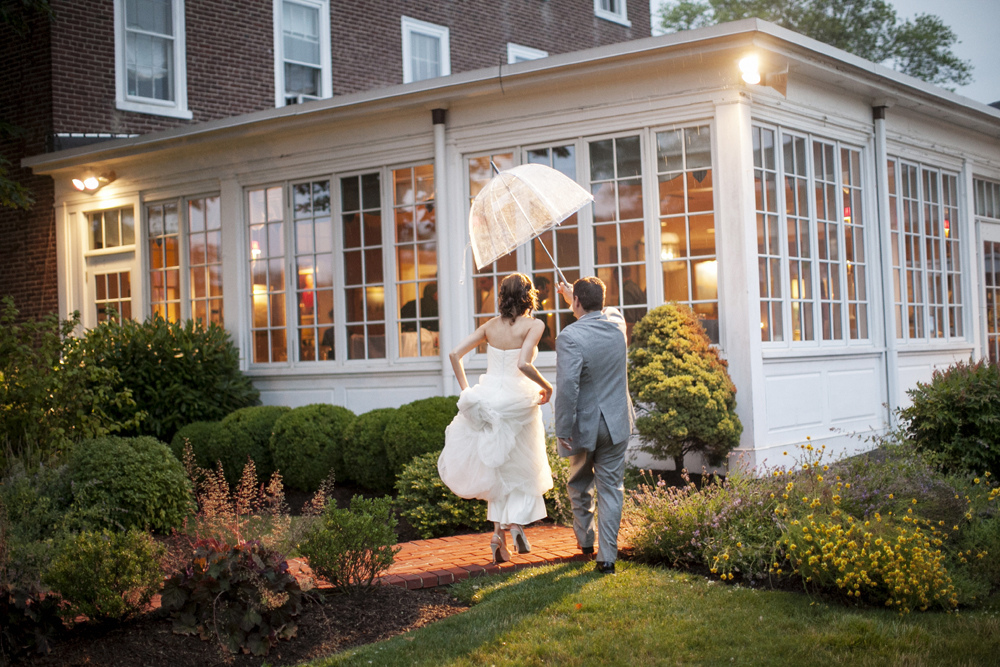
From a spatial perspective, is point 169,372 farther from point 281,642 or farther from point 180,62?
point 281,642

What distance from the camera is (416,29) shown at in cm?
1730

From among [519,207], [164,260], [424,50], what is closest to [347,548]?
[519,207]

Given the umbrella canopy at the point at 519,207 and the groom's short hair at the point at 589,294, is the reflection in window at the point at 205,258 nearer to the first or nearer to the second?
the umbrella canopy at the point at 519,207

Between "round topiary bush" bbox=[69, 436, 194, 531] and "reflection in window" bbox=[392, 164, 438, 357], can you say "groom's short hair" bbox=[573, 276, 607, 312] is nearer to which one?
"round topiary bush" bbox=[69, 436, 194, 531]

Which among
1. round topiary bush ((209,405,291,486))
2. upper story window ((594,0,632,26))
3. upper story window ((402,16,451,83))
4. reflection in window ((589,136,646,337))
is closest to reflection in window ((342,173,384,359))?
round topiary bush ((209,405,291,486))

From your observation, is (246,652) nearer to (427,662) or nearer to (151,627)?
(151,627)

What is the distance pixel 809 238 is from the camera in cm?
925

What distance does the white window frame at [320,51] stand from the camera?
15617 mm

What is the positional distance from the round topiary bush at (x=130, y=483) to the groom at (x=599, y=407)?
360cm

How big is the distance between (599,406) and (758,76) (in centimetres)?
421

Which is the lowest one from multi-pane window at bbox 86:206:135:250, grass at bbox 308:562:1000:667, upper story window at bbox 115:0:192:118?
grass at bbox 308:562:1000:667

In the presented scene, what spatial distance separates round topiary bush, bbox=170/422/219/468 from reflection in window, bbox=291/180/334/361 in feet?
5.02

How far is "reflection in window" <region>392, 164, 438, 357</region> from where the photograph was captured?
1009 cm

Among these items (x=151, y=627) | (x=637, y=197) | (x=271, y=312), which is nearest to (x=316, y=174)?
(x=271, y=312)
